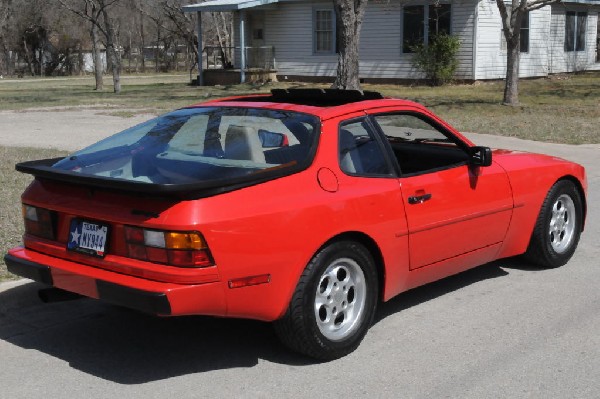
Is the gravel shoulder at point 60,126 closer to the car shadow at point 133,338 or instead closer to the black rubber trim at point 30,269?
the car shadow at point 133,338

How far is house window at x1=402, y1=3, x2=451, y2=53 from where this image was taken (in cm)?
2823

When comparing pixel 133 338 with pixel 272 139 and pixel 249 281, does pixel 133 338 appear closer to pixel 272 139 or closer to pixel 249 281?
pixel 249 281

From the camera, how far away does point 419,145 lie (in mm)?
6371

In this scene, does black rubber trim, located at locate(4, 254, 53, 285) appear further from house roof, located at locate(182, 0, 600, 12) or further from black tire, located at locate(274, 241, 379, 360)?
house roof, located at locate(182, 0, 600, 12)

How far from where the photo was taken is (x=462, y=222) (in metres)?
5.61

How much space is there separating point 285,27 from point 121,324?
91.1 ft

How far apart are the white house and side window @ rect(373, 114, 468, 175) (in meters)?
21.6

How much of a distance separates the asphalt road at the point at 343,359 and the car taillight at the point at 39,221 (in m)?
0.72

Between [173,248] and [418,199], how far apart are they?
180 cm

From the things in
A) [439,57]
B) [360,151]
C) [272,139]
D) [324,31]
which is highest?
[324,31]

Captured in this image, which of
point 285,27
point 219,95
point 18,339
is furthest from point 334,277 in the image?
point 285,27

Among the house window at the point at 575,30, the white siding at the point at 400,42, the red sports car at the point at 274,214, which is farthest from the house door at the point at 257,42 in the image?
the red sports car at the point at 274,214

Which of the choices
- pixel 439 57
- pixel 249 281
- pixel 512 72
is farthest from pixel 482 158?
pixel 439 57

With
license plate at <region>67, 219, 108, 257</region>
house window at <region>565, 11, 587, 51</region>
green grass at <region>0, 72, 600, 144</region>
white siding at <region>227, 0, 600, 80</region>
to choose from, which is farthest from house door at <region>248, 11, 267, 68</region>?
license plate at <region>67, 219, 108, 257</region>
